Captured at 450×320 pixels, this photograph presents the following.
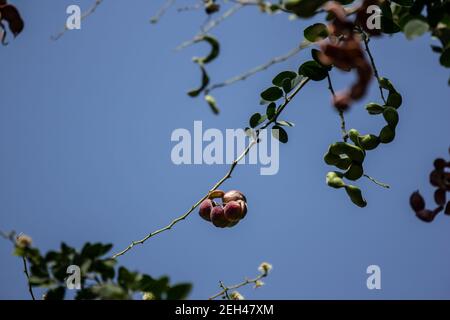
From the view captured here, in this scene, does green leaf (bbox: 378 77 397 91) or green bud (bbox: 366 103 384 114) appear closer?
green leaf (bbox: 378 77 397 91)

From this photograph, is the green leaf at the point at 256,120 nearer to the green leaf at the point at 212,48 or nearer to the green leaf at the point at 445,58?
the green leaf at the point at 212,48

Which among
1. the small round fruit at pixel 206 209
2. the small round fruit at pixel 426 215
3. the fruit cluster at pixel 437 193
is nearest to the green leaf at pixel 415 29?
the fruit cluster at pixel 437 193

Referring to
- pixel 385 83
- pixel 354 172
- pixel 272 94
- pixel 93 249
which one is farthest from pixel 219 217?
pixel 93 249

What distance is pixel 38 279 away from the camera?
162cm

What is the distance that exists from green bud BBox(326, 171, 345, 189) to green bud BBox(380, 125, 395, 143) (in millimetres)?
241

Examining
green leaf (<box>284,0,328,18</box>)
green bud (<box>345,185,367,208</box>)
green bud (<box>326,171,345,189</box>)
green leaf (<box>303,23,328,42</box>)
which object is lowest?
green bud (<box>345,185,367,208</box>)

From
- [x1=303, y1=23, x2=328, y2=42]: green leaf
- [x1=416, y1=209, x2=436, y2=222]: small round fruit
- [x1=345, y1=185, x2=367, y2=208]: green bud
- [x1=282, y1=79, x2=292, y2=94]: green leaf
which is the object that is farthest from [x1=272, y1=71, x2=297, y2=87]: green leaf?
[x1=416, y1=209, x2=436, y2=222]: small round fruit

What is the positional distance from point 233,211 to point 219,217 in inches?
3.3

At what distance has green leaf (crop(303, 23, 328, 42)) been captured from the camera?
7.20ft

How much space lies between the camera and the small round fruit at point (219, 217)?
2.75 meters

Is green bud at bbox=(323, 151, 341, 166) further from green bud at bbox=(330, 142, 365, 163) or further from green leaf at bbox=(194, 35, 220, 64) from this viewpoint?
green leaf at bbox=(194, 35, 220, 64)
